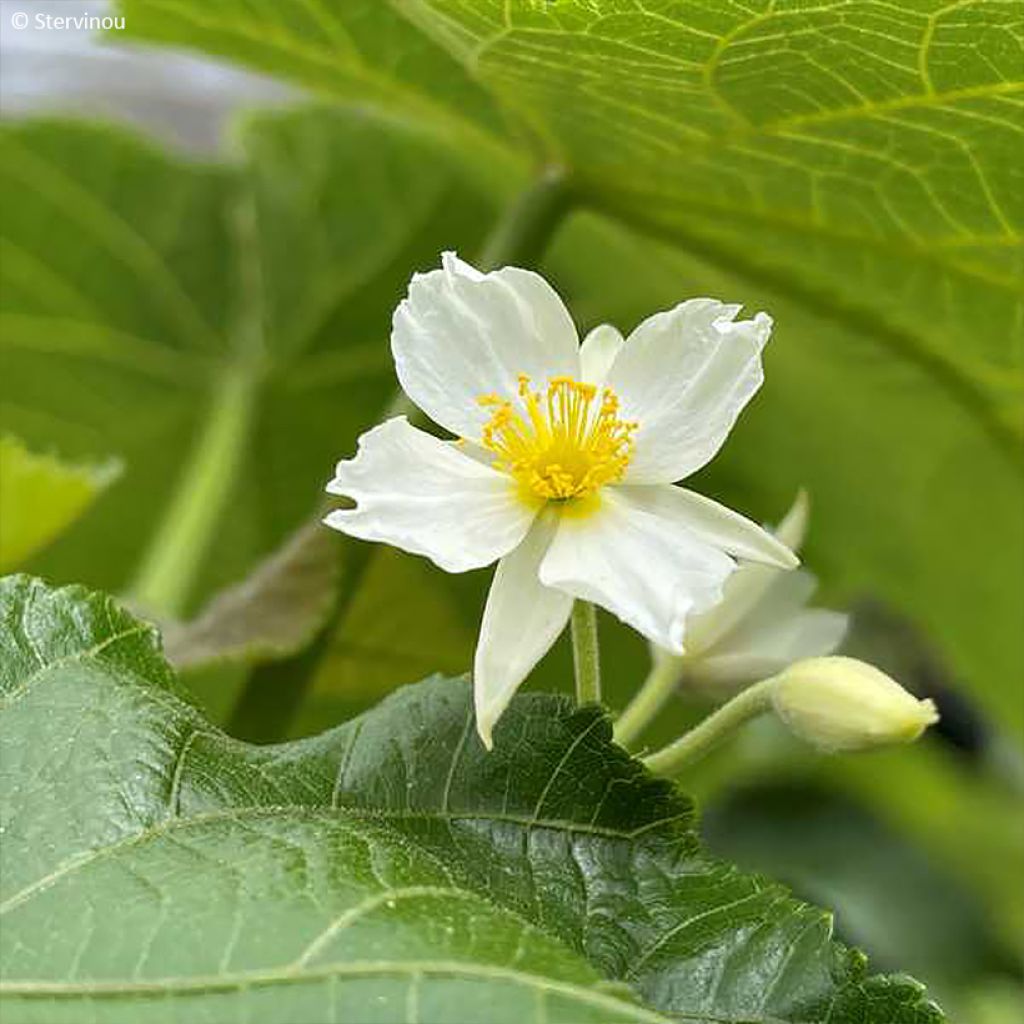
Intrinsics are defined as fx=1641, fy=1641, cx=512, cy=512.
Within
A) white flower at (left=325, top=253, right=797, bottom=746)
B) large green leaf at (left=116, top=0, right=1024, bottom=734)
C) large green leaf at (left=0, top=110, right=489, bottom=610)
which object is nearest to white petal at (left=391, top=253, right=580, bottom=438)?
white flower at (left=325, top=253, right=797, bottom=746)

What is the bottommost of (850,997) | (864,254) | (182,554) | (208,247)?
(182,554)

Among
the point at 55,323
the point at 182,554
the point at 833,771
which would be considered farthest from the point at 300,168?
the point at 833,771

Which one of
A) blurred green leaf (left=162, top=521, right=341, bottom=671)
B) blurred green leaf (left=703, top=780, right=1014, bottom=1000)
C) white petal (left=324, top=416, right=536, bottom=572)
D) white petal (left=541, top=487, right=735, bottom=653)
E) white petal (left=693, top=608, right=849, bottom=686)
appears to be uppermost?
white petal (left=541, top=487, right=735, bottom=653)

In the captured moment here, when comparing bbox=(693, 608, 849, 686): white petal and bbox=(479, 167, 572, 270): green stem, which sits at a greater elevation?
bbox=(479, 167, 572, 270): green stem

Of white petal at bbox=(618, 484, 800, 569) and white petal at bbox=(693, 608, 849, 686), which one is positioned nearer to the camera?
white petal at bbox=(618, 484, 800, 569)

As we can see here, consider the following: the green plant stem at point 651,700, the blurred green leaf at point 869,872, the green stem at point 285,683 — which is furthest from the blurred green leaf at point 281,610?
the blurred green leaf at point 869,872

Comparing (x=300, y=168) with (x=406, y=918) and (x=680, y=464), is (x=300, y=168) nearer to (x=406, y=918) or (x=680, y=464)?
(x=680, y=464)

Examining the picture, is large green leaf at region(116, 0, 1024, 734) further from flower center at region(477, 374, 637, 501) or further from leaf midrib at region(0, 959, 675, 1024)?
leaf midrib at region(0, 959, 675, 1024)
